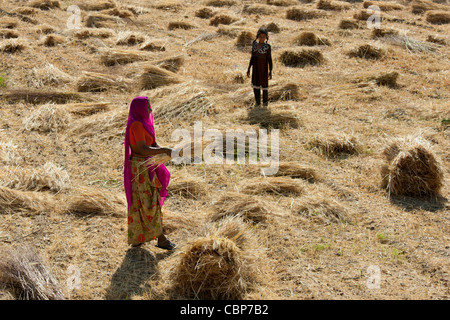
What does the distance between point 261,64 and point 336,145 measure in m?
1.69

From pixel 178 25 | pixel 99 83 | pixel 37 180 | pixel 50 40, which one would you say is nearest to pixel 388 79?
pixel 99 83

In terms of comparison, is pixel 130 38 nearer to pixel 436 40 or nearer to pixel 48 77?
pixel 48 77

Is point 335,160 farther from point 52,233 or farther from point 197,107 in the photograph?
point 52,233

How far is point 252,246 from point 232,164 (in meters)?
1.59

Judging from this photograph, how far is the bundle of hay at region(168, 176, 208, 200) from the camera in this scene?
13.9 feet

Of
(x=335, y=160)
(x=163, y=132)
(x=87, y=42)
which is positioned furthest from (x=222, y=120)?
(x=87, y=42)

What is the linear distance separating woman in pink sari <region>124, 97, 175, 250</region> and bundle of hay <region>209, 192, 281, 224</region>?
0.61 m

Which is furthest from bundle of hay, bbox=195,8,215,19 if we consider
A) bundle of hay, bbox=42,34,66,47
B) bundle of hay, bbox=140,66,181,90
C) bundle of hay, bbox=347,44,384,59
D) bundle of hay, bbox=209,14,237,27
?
bundle of hay, bbox=140,66,181,90

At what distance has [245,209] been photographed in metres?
3.85

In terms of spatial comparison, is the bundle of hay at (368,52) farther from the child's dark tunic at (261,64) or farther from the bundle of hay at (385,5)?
the bundle of hay at (385,5)

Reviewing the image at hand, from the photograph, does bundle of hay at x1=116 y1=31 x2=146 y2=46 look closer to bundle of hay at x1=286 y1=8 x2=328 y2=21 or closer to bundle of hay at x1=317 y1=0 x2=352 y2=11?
bundle of hay at x1=286 y1=8 x2=328 y2=21

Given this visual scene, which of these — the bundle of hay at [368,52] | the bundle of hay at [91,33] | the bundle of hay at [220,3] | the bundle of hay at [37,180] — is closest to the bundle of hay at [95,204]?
the bundle of hay at [37,180]

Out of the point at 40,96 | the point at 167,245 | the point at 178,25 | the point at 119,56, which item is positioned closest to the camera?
the point at 167,245

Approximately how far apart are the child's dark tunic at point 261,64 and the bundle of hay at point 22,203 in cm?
320
